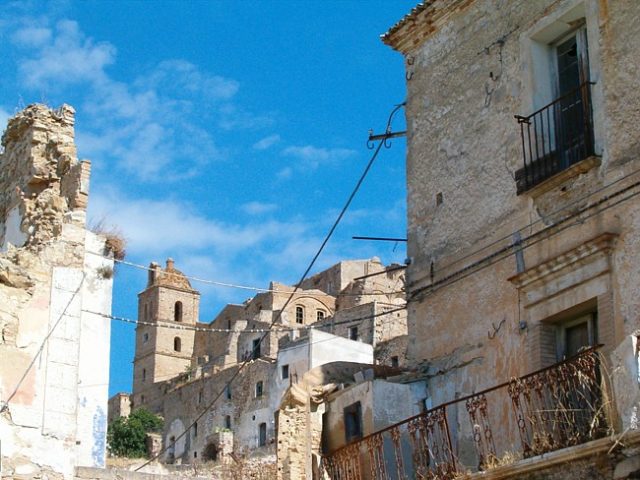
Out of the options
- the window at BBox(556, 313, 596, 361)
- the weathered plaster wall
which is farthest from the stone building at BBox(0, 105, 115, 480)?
the window at BBox(556, 313, 596, 361)

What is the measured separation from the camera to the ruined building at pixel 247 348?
226ft

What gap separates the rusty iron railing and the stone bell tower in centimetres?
8524

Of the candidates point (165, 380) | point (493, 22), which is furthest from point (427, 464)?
point (165, 380)

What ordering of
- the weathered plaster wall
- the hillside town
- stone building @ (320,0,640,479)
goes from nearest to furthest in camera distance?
stone building @ (320,0,640,479), the hillside town, the weathered plaster wall

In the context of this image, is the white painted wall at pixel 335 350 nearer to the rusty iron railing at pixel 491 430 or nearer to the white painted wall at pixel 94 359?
the white painted wall at pixel 94 359

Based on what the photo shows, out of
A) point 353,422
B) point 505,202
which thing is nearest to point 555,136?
point 505,202

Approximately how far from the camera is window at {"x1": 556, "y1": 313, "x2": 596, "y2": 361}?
11.6 m

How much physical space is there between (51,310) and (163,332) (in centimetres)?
8963

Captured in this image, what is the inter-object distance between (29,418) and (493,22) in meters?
6.52

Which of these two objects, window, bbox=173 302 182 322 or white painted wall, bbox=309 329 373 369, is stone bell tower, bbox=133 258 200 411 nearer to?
window, bbox=173 302 182 322

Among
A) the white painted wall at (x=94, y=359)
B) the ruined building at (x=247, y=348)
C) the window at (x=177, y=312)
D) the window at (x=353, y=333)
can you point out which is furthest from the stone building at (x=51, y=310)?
the window at (x=177, y=312)

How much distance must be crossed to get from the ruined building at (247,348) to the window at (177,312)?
0.28ft

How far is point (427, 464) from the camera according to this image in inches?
462

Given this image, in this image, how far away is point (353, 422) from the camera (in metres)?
13.2
